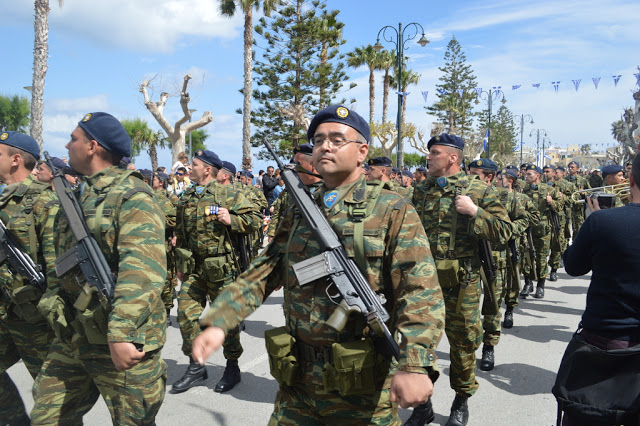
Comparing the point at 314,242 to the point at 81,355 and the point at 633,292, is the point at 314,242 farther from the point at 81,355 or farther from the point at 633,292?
the point at 633,292

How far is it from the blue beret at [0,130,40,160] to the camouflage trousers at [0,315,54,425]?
1282mm

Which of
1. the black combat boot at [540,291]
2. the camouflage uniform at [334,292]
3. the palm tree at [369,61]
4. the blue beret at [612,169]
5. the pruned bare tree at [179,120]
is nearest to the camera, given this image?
the camouflage uniform at [334,292]

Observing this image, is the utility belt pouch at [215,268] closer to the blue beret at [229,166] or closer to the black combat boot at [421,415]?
the blue beret at [229,166]

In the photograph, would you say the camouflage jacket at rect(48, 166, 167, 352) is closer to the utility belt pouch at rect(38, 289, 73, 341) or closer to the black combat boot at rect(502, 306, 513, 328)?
the utility belt pouch at rect(38, 289, 73, 341)

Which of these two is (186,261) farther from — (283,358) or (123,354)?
(283,358)

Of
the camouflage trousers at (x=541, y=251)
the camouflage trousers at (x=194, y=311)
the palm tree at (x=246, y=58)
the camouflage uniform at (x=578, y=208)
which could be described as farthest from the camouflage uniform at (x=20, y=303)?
the palm tree at (x=246, y=58)

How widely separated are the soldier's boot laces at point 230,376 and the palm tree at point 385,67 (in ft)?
107

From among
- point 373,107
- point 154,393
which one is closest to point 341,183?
point 154,393

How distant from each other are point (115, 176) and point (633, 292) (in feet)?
9.64

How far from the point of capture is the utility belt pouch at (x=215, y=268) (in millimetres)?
4969

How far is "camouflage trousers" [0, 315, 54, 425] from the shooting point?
3.45m

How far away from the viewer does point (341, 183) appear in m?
2.47

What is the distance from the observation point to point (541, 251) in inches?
358

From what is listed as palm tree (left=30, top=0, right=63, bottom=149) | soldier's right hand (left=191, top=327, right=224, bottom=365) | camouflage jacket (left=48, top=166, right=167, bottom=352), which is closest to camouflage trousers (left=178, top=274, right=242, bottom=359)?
camouflage jacket (left=48, top=166, right=167, bottom=352)
